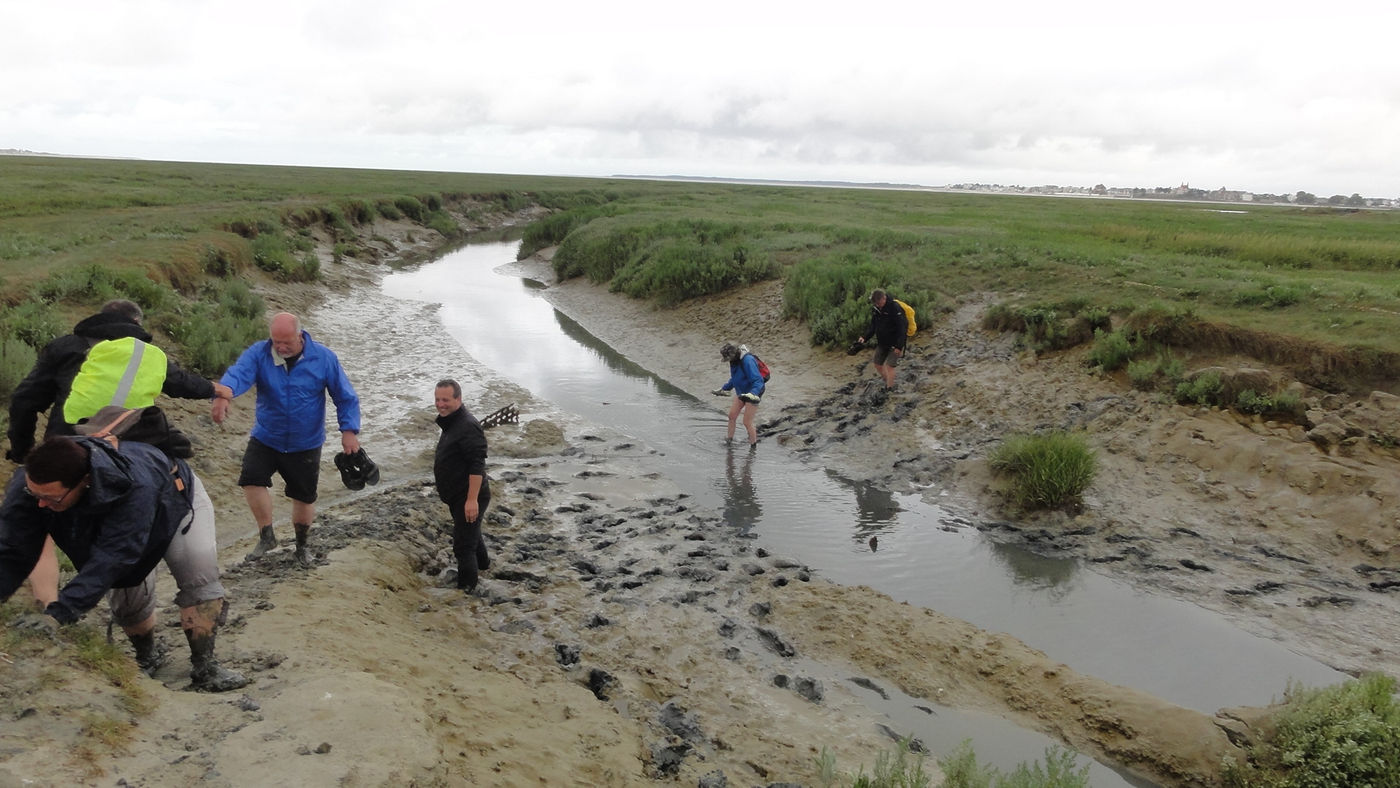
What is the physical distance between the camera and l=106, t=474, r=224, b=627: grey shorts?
438 centimetres

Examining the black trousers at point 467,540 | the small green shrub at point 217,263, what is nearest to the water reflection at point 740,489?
the black trousers at point 467,540

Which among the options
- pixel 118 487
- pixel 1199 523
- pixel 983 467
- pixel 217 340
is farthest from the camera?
pixel 217 340

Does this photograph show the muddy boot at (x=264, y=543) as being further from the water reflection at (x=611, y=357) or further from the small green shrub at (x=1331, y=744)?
the water reflection at (x=611, y=357)

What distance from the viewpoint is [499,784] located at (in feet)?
13.4

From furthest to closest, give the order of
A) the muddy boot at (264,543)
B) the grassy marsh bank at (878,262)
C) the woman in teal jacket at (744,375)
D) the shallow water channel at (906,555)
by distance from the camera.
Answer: the grassy marsh bank at (878,262) → the woman in teal jacket at (744,375) → the muddy boot at (264,543) → the shallow water channel at (906,555)

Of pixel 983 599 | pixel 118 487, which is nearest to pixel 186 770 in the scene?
pixel 118 487

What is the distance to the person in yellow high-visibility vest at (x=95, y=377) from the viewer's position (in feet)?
16.2

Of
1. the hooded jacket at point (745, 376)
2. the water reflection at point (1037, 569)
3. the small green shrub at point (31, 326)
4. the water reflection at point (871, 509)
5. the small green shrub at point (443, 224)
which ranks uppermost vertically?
the small green shrub at point (443, 224)

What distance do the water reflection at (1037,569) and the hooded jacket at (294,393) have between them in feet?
22.2

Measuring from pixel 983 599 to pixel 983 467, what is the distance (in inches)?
132

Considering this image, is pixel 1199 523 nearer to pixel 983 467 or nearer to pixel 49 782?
pixel 983 467

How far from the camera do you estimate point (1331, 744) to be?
5.00 metres

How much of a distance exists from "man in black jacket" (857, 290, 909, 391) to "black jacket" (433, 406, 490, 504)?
27.5ft

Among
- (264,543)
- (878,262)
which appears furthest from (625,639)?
(878,262)
